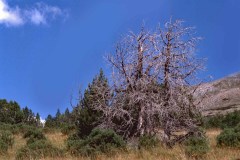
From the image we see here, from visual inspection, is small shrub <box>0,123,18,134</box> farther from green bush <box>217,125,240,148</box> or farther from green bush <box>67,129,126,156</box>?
green bush <box>217,125,240,148</box>

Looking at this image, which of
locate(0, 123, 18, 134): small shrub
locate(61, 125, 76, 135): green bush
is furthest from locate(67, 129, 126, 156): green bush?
locate(0, 123, 18, 134): small shrub

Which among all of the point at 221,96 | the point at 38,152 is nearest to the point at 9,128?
the point at 38,152

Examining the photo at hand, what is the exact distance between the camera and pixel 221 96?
195 feet

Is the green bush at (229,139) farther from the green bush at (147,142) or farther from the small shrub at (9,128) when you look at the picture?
the small shrub at (9,128)

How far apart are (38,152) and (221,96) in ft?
167

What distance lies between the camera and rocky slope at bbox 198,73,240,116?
1540cm

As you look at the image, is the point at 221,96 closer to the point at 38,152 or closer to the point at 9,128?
the point at 9,128

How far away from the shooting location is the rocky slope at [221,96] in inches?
606

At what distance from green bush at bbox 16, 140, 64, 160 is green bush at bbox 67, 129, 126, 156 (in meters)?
0.55

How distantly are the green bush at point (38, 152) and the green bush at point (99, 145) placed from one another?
0.55m

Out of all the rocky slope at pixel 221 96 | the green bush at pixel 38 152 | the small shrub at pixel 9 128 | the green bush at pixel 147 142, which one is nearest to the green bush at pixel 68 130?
the small shrub at pixel 9 128

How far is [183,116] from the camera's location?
15.1 m

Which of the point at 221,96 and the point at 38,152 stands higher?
the point at 221,96

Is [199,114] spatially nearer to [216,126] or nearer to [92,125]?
[92,125]
